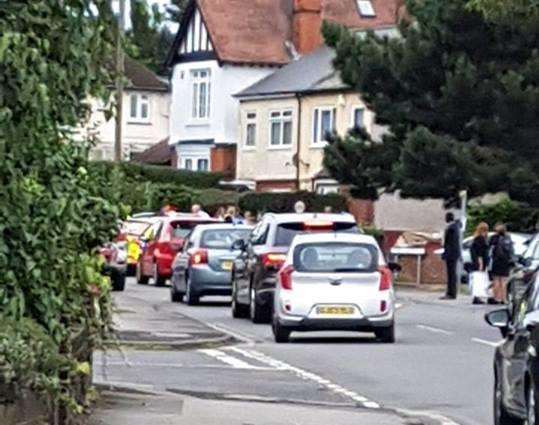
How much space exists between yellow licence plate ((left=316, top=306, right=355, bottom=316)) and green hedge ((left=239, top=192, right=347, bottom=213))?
35.8m

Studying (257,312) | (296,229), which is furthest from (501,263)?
(257,312)

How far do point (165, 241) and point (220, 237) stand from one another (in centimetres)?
870

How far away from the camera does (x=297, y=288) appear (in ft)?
91.4

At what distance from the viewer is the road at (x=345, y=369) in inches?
782

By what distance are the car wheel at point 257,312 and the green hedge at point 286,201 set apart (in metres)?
30.7

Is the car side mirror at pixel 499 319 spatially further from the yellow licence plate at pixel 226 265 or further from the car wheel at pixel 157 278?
the car wheel at pixel 157 278

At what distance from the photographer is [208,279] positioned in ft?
127

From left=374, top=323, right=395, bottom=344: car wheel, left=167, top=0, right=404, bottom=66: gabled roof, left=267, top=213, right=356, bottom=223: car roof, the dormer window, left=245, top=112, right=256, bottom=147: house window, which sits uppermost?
the dormer window

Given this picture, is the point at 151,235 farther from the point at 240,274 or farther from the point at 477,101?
the point at 240,274

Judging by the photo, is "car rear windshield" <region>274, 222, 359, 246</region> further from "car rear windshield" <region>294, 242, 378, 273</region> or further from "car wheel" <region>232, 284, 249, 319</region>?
"car rear windshield" <region>294, 242, 378, 273</region>

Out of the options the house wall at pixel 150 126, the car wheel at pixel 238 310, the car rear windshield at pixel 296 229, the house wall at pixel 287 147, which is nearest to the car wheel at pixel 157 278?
the car wheel at pixel 238 310

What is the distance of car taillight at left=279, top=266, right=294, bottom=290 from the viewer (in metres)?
28.0

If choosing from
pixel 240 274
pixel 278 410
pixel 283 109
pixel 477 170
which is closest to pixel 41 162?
pixel 278 410

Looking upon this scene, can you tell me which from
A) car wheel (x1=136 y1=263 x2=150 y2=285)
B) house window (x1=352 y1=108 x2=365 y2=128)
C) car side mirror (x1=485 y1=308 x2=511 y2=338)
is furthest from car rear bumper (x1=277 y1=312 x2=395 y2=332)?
house window (x1=352 y1=108 x2=365 y2=128)
